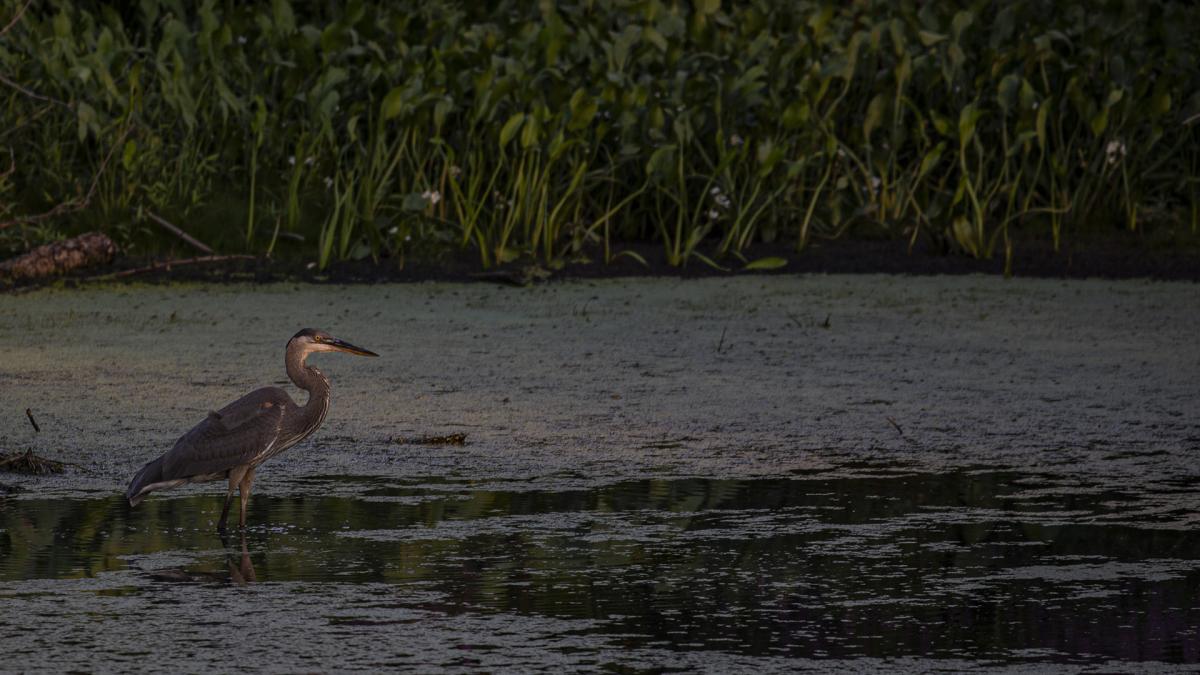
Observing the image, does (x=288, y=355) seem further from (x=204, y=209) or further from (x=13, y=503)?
(x=204, y=209)

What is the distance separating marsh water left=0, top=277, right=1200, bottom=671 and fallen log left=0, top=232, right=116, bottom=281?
79cm

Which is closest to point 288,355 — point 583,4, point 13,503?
point 13,503

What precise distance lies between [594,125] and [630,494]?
5206mm

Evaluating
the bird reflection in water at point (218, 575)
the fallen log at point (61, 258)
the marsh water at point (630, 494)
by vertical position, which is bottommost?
the bird reflection in water at point (218, 575)

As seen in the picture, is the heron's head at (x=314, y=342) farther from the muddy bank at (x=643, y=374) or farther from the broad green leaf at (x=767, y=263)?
the broad green leaf at (x=767, y=263)

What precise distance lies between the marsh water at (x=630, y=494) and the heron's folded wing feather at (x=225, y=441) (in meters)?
0.14

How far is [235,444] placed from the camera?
422 cm

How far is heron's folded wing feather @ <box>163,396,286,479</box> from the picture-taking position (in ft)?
13.7

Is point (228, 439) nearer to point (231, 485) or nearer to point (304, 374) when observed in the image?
point (231, 485)

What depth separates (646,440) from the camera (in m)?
5.21

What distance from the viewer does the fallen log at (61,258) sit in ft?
27.6

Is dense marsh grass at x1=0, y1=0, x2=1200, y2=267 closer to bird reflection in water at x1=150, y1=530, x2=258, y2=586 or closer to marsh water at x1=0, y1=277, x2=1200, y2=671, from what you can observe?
marsh water at x1=0, y1=277, x2=1200, y2=671

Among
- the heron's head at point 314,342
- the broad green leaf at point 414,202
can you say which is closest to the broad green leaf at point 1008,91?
the broad green leaf at point 414,202

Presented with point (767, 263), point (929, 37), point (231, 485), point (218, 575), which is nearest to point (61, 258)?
point (767, 263)
